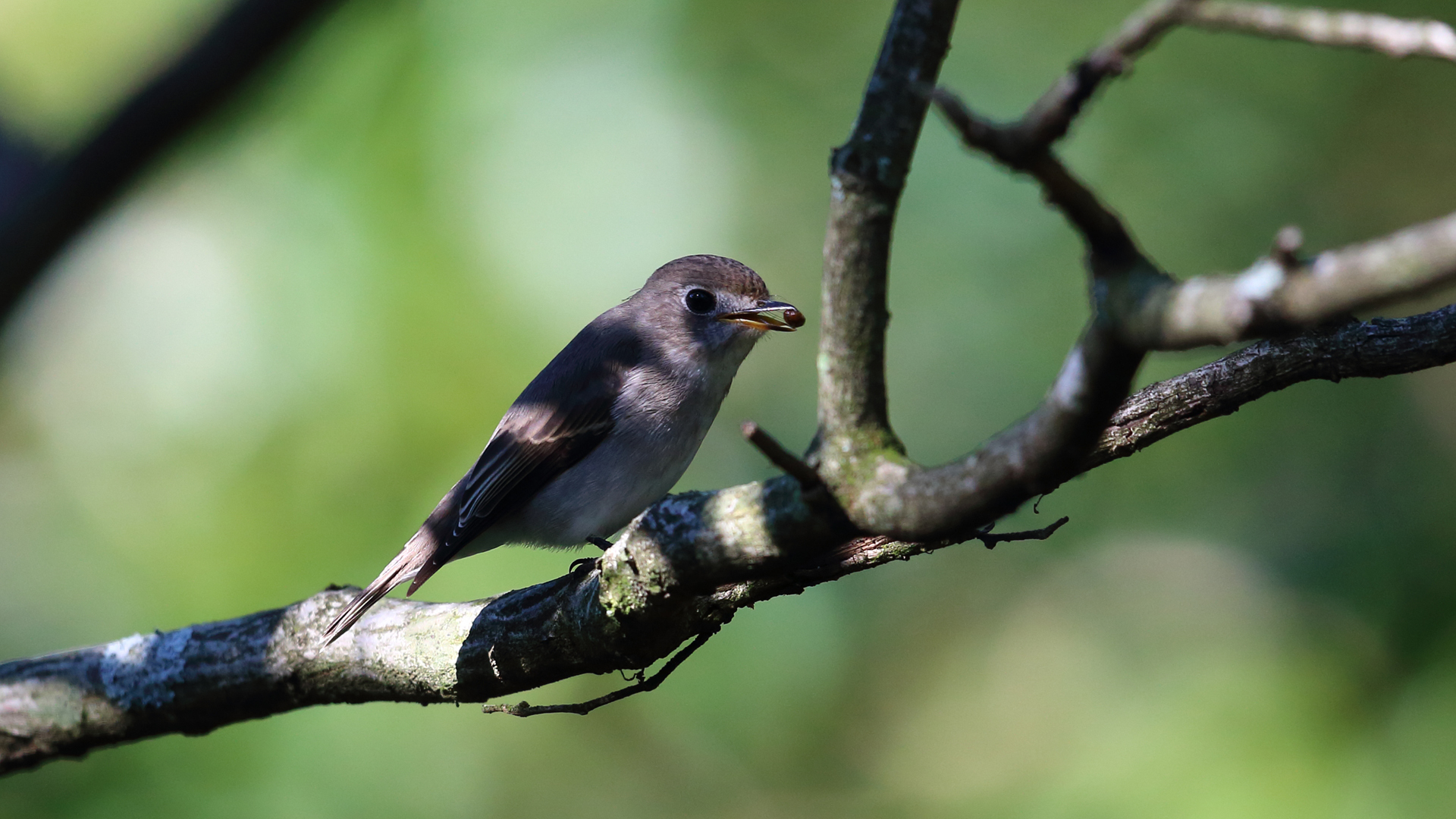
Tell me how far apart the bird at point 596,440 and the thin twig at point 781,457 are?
2.30 meters

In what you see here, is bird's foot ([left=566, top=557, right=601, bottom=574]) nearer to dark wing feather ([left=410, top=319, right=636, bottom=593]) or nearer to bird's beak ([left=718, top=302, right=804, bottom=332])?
dark wing feather ([left=410, top=319, right=636, bottom=593])

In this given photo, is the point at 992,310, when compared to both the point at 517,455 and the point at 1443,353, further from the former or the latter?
Result: the point at 1443,353

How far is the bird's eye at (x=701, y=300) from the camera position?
5199 mm

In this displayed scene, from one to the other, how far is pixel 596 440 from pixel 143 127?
2027 millimetres

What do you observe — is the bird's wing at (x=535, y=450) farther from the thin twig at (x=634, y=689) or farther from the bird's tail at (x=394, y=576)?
the thin twig at (x=634, y=689)

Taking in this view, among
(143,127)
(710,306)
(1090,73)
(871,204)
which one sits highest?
(143,127)

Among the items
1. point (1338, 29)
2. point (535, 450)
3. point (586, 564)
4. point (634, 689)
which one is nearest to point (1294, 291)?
point (1338, 29)

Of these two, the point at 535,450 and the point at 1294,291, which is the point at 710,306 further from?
the point at 1294,291

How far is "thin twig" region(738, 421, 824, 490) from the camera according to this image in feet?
6.47

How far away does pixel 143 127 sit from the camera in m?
3.52

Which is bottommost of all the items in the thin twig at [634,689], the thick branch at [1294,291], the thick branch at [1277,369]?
the thin twig at [634,689]

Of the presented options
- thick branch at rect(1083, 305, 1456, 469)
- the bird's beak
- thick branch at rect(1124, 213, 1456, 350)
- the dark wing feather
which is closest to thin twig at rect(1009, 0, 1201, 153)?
thick branch at rect(1124, 213, 1456, 350)

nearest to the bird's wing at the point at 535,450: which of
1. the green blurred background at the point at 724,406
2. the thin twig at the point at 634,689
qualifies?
the thin twig at the point at 634,689

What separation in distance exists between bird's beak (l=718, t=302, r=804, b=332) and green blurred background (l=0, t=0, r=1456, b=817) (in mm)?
1860
